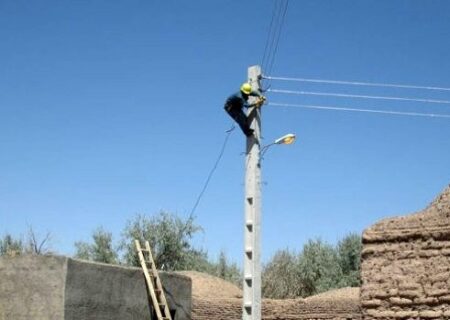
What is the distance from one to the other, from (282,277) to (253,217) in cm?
3385

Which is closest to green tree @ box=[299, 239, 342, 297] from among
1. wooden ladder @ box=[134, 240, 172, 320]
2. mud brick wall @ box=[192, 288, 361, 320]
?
mud brick wall @ box=[192, 288, 361, 320]

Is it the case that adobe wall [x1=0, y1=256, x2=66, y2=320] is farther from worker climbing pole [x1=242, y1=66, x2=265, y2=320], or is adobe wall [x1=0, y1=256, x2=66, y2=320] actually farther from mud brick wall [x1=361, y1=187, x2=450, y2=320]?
mud brick wall [x1=361, y1=187, x2=450, y2=320]

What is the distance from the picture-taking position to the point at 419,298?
1354cm

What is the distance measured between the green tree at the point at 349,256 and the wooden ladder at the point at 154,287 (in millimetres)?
27620

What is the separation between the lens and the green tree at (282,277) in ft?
143

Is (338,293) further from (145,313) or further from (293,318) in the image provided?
(145,313)

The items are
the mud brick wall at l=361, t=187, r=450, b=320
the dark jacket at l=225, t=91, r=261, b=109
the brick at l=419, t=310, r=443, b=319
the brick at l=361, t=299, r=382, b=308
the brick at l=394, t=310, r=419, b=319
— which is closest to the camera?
the dark jacket at l=225, t=91, r=261, b=109

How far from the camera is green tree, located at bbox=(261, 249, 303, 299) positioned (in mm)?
43656

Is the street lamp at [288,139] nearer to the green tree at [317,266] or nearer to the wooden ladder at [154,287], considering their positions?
the wooden ladder at [154,287]

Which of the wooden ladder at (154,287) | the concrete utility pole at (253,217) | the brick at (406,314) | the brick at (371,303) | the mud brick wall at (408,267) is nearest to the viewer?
the concrete utility pole at (253,217)

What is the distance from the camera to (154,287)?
16094mm

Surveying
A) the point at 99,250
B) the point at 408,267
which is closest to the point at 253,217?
the point at 408,267

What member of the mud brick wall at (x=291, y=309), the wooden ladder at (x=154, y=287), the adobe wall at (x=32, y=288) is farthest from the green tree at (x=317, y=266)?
the adobe wall at (x=32, y=288)

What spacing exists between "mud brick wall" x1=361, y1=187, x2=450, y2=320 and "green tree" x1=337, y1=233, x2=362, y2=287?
2842cm
